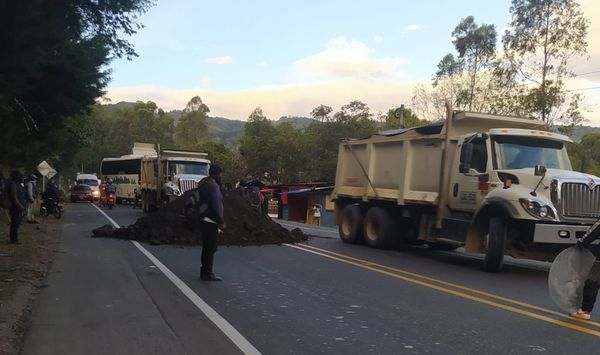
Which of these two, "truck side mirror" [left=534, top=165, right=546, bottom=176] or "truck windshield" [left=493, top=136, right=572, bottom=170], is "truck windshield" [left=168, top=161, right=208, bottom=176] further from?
"truck side mirror" [left=534, top=165, right=546, bottom=176]

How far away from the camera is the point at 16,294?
799 cm

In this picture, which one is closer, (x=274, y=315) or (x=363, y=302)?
(x=274, y=315)

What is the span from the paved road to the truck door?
131cm

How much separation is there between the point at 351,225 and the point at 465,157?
493 cm

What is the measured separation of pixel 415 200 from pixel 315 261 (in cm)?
289

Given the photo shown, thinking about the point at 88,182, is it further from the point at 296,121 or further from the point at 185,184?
the point at 296,121

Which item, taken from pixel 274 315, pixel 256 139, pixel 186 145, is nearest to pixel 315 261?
pixel 274 315

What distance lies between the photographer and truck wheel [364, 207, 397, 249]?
14172mm

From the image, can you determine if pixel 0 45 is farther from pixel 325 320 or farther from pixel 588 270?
pixel 588 270

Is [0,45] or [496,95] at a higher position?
[496,95]

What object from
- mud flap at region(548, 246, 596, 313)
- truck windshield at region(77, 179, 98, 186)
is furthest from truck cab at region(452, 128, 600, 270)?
truck windshield at region(77, 179, 98, 186)

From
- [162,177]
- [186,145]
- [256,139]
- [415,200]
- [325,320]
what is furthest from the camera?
[186,145]

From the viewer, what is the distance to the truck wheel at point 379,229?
46.5ft

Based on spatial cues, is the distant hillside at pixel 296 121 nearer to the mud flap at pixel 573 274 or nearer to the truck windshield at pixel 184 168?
the truck windshield at pixel 184 168
